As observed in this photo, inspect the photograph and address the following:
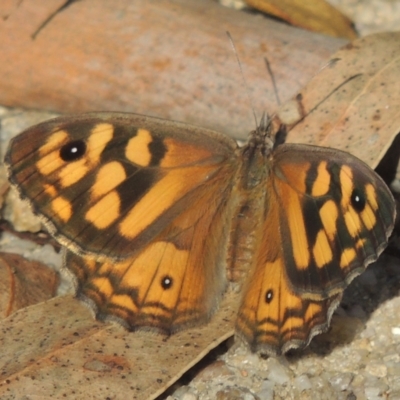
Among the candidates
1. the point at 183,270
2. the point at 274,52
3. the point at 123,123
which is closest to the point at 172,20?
the point at 274,52

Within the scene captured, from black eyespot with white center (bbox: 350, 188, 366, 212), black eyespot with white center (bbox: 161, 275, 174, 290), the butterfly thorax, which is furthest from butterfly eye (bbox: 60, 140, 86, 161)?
black eyespot with white center (bbox: 350, 188, 366, 212)

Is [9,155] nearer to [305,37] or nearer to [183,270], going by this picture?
[183,270]

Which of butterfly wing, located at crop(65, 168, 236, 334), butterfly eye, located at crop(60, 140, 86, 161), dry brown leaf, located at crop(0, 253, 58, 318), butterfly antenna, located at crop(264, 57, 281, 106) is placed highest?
butterfly eye, located at crop(60, 140, 86, 161)

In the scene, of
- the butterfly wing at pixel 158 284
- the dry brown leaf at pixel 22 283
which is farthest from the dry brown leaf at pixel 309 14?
the dry brown leaf at pixel 22 283

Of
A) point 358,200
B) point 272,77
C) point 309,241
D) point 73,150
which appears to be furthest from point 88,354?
point 272,77

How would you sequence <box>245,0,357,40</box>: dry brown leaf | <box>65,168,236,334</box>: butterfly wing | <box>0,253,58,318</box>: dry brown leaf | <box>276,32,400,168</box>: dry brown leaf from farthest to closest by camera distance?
<box>245,0,357,40</box>: dry brown leaf → <box>276,32,400,168</box>: dry brown leaf → <box>0,253,58,318</box>: dry brown leaf → <box>65,168,236,334</box>: butterfly wing

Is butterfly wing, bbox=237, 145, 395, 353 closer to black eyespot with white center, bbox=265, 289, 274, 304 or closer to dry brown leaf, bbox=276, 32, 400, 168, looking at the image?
black eyespot with white center, bbox=265, 289, 274, 304

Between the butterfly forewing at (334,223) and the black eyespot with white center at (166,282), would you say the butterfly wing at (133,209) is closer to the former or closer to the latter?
the black eyespot with white center at (166,282)

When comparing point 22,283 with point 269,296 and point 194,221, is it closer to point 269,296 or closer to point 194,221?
point 194,221
